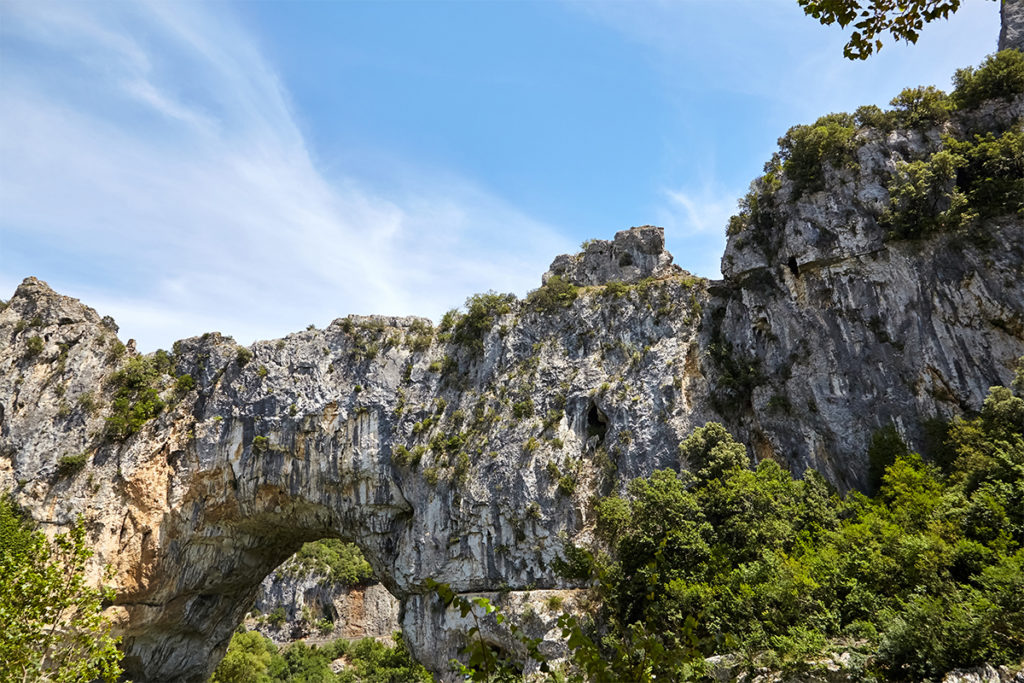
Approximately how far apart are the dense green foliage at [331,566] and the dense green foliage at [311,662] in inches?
241

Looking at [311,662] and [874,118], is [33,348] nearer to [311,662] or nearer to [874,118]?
[311,662]

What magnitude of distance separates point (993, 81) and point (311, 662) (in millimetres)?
59782

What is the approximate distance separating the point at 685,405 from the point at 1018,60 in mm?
21108

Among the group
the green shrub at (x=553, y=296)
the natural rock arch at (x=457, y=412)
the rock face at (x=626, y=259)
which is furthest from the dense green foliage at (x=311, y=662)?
the rock face at (x=626, y=259)

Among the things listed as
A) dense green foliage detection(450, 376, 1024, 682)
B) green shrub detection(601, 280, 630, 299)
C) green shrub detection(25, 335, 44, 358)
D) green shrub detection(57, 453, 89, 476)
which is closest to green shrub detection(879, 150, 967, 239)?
dense green foliage detection(450, 376, 1024, 682)

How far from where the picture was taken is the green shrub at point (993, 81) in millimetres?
27922

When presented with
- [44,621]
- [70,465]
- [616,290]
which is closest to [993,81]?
[616,290]

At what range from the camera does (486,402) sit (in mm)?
33125

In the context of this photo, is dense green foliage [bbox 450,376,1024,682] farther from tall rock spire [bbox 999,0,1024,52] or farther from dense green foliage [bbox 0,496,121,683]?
tall rock spire [bbox 999,0,1024,52]

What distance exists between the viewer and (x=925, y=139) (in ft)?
94.2

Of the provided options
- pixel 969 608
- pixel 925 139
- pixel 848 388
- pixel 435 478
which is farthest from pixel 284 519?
pixel 925 139

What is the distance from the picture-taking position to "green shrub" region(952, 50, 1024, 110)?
1099 inches

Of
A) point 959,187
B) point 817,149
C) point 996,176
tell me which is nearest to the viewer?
point 996,176

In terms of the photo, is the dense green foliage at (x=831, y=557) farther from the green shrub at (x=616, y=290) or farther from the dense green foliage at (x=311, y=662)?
the dense green foliage at (x=311, y=662)
